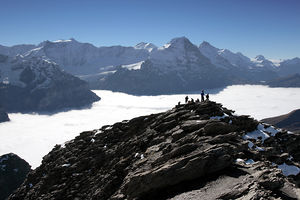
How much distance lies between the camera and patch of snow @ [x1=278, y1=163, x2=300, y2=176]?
37150 mm

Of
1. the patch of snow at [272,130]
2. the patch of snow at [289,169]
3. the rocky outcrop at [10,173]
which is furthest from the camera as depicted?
the rocky outcrop at [10,173]

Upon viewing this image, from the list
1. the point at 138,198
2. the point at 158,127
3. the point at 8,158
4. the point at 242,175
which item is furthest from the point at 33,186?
the point at 8,158

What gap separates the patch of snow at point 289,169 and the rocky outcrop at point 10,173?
104812mm

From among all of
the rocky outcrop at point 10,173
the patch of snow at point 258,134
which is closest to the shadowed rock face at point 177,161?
the patch of snow at point 258,134

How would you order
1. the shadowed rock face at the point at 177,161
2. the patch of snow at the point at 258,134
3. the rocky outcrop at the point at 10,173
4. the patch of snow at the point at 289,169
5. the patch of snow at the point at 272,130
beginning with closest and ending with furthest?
1. the shadowed rock face at the point at 177,161
2. the patch of snow at the point at 289,169
3. the patch of snow at the point at 258,134
4. the patch of snow at the point at 272,130
5. the rocky outcrop at the point at 10,173

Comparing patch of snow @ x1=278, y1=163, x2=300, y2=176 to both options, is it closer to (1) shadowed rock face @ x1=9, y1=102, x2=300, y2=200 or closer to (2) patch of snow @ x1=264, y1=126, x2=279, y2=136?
(1) shadowed rock face @ x1=9, y1=102, x2=300, y2=200

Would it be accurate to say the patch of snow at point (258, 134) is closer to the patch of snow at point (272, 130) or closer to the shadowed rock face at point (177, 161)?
the shadowed rock face at point (177, 161)

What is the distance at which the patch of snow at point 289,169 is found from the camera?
3715 centimetres

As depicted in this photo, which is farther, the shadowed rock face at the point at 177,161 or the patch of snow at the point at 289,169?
the patch of snow at the point at 289,169

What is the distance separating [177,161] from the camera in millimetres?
30047

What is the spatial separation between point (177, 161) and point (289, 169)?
60.8 ft

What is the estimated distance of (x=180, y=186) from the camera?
28.8 metres

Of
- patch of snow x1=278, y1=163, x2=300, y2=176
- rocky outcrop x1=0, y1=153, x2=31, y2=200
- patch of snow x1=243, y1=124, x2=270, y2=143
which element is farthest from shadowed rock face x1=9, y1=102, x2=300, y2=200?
rocky outcrop x1=0, y1=153, x2=31, y2=200

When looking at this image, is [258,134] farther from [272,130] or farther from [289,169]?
[289,169]
